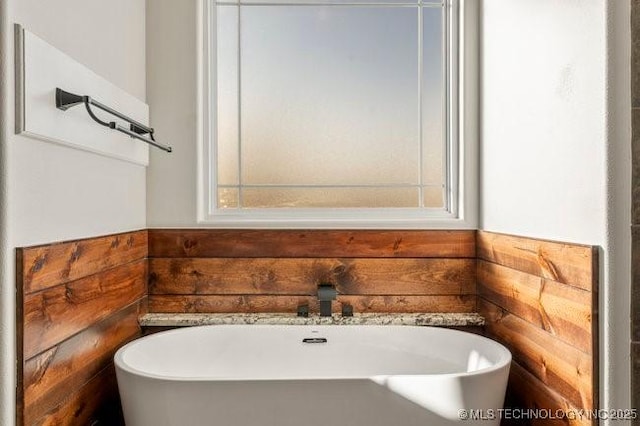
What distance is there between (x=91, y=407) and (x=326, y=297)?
0.98m

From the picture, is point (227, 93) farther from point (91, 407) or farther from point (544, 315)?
point (544, 315)

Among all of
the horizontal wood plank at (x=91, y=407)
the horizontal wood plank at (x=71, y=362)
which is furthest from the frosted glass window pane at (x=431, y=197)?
the horizontal wood plank at (x=91, y=407)

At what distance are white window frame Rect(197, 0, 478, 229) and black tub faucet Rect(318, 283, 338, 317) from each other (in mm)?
283

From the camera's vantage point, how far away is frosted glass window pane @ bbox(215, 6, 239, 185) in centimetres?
234

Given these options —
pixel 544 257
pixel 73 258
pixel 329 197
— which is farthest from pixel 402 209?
pixel 73 258

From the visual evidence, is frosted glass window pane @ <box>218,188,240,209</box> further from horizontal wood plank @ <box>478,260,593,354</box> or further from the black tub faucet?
horizontal wood plank @ <box>478,260,593,354</box>

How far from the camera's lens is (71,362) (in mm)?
1544

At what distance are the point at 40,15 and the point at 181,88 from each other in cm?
89

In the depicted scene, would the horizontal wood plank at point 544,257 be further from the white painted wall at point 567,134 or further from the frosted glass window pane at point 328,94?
the frosted glass window pane at point 328,94

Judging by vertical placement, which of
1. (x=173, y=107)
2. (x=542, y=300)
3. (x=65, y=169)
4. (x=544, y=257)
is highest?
(x=173, y=107)

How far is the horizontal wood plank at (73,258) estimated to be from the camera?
4.28 ft

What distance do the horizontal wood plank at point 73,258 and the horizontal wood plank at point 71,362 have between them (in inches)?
7.8

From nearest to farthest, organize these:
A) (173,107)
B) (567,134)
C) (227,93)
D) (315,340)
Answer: (567,134) < (315,340) < (173,107) < (227,93)

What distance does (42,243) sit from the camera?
1.38 meters
